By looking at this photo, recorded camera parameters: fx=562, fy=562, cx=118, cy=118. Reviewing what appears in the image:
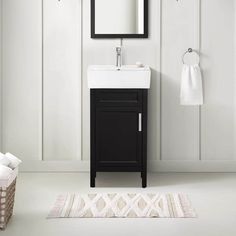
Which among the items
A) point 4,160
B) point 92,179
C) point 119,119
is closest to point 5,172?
point 4,160

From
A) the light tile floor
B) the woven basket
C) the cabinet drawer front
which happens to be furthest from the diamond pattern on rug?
the cabinet drawer front

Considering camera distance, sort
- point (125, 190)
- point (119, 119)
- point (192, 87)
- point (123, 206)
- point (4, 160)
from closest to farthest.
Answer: point (4, 160)
point (123, 206)
point (125, 190)
point (119, 119)
point (192, 87)

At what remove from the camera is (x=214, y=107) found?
205 inches

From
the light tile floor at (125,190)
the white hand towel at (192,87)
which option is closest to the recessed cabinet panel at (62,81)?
the light tile floor at (125,190)

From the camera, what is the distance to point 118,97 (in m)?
4.55

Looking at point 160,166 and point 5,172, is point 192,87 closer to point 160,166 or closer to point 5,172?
point 160,166

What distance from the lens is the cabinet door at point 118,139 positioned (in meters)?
4.56

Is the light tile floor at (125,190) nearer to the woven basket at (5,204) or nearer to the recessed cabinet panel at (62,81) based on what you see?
the woven basket at (5,204)

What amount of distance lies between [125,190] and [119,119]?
575mm

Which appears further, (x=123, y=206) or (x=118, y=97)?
(x=118, y=97)

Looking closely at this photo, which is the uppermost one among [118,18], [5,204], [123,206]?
[118,18]

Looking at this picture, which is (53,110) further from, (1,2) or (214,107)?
(214,107)

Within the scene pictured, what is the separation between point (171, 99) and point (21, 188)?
1619mm

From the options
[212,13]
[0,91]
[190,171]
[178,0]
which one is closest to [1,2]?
[0,91]
